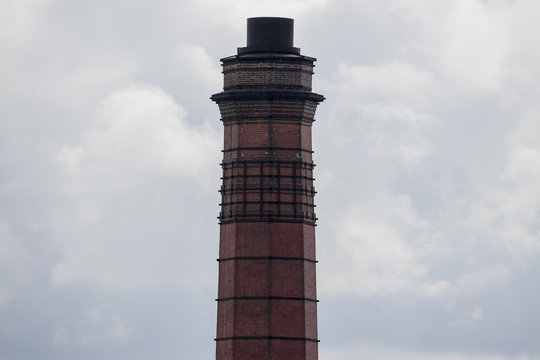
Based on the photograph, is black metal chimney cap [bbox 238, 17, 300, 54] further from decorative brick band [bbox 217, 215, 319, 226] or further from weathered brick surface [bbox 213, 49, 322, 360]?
decorative brick band [bbox 217, 215, 319, 226]

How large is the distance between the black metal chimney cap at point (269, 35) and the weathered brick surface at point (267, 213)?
865 millimetres

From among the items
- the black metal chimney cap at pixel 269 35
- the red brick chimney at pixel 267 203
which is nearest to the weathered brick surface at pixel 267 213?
the red brick chimney at pixel 267 203

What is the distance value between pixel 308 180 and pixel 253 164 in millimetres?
3389

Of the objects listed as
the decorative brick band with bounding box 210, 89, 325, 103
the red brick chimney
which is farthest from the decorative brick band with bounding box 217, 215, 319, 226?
the decorative brick band with bounding box 210, 89, 325, 103

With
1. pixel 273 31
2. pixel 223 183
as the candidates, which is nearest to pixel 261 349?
pixel 223 183

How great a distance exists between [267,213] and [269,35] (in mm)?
10196

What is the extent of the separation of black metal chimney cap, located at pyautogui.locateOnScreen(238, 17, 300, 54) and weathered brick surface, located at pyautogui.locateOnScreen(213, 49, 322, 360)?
0.87 m

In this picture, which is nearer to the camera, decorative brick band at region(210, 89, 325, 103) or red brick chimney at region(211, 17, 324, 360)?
red brick chimney at region(211, 17, 324, 360)

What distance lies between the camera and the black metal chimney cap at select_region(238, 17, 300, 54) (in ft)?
350

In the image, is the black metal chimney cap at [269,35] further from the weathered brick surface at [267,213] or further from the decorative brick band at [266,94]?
the decorative brick band at [266,94]

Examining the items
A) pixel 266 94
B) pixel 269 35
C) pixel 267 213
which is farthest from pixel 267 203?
pixel 269 35

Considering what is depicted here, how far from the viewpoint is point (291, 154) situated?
106125 mm

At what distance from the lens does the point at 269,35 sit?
10688 cm

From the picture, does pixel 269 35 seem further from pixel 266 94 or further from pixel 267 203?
pixel 267 203
